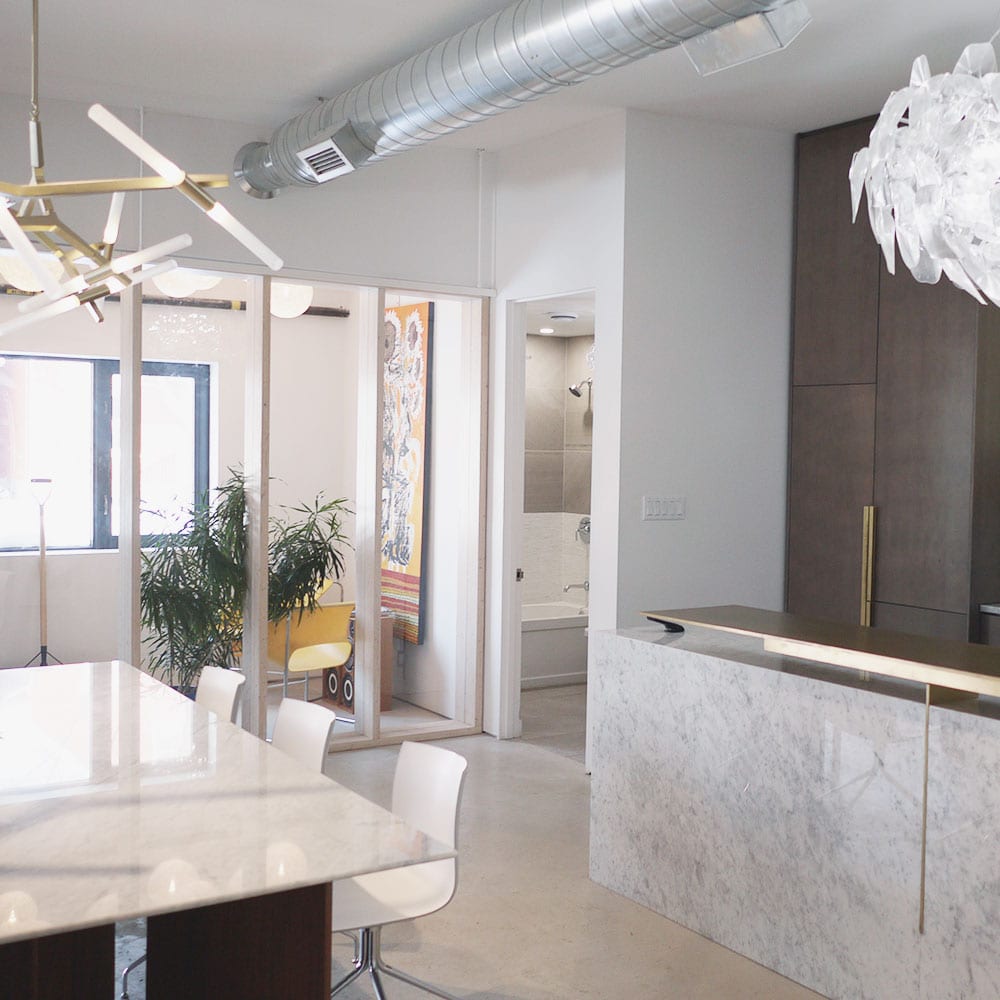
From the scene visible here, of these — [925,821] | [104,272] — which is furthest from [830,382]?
[104,272]

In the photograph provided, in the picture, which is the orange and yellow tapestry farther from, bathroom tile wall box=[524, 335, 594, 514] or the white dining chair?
the white dining chair

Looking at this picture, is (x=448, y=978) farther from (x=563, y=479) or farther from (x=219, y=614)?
(x=563, y=479)

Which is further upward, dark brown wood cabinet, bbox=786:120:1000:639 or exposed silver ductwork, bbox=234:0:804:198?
exposed silver ductwork, bbox=234:0:804:198

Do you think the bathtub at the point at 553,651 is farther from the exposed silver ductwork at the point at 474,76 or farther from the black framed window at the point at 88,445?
the exposed silver ductwork at the point at 474,76

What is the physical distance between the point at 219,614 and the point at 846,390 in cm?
338

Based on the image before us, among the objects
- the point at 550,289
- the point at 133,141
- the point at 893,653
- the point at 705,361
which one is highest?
the point at 550,289

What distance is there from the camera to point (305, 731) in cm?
362

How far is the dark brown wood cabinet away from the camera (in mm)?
5391

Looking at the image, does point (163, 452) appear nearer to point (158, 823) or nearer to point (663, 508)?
point (663, 508)

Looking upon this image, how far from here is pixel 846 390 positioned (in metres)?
5.94

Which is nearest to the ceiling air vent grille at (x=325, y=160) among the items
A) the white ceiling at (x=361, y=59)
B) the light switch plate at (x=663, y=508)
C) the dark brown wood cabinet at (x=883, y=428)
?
the white ceiling at (x=361, y=59)

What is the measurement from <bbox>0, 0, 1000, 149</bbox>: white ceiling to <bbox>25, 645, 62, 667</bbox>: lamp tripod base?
2602 mm

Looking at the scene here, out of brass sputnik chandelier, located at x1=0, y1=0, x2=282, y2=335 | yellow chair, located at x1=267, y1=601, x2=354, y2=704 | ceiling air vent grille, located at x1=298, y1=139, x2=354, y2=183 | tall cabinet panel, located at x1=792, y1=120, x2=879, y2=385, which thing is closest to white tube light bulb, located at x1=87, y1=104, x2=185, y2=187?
brass sputnik chandelier, located at x1=0, y1=0, x2=282, y2=335

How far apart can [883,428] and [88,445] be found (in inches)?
152
